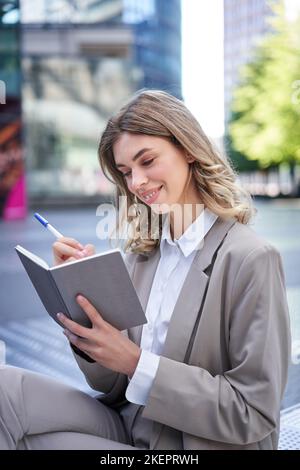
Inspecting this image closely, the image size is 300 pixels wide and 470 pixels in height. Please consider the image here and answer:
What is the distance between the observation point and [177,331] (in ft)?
3.96

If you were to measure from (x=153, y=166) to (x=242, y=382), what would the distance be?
50cm

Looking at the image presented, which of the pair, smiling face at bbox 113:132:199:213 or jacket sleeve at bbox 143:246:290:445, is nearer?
A: jacket sleeve at bbox 143:246:290:445

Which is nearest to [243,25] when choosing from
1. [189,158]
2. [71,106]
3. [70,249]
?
[189,158]

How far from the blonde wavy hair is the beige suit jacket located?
101mm

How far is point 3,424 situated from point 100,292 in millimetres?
354

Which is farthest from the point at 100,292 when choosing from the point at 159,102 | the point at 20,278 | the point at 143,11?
the point at 143,11

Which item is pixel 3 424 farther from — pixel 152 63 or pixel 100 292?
pixel 152 63

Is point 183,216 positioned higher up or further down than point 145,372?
higher up

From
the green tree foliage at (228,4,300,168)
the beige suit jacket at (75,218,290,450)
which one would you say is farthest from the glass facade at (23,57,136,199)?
the beige suit jacket at (75,218,290,450)

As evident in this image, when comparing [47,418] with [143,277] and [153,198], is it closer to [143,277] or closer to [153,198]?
[143,277]

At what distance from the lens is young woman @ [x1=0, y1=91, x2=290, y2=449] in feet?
3.65

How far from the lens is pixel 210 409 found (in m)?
1.10

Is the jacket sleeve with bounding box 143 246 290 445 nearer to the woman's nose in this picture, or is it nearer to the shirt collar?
the shirt collar

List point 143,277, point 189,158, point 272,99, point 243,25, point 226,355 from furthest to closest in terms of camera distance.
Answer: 1. point 272,99
2. point 243,25
3. point 143,277
4. point 189,158
5. point 226,355
